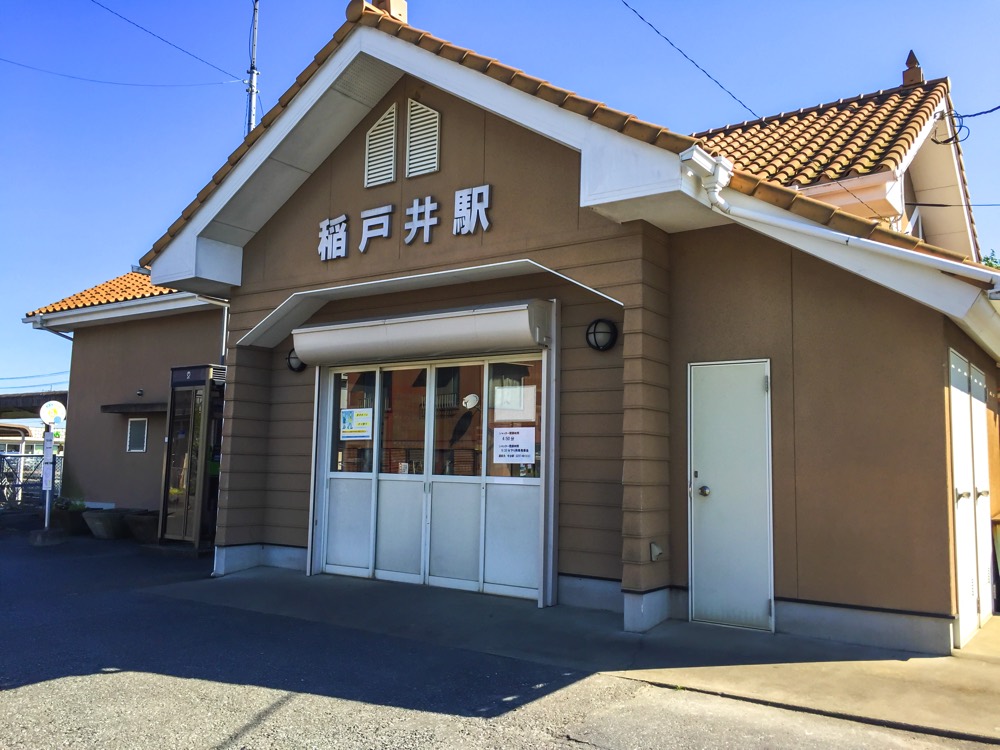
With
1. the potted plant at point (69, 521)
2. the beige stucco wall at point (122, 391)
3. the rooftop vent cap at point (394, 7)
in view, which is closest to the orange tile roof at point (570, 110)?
the rooftop vent cap at point (394, 7)

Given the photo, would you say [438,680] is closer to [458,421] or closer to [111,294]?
[458,421]

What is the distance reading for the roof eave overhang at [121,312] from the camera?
12.3 m

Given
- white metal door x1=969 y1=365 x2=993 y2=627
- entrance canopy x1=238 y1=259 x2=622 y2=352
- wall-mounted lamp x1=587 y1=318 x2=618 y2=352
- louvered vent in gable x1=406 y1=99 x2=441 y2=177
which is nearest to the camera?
white metal door x1=969 y1=365 x2=993 y2=627

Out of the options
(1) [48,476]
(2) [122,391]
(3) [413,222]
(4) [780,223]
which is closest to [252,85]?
(2) [122,391]

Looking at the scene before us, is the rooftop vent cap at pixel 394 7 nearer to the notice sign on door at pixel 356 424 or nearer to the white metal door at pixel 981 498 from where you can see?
the notice sign on door at pixel 356 424

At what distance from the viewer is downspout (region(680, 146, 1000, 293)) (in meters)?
5.16

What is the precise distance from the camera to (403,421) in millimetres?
8492

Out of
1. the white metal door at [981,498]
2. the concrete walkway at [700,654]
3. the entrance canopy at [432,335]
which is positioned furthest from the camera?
the entrance canopy at [432,335]

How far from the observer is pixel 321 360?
8.73 meters

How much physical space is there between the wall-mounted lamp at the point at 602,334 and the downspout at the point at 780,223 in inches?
55.0

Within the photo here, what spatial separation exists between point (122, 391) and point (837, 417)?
11.7 metres

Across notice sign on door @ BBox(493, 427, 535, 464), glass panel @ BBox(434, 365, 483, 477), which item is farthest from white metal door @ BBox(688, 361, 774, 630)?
glass panel @ BBox(434, 365, 483, 477)

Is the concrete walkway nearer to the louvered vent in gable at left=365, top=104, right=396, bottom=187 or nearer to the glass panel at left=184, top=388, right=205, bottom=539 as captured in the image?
the glass panel at left=184, top=388, right=205, bottom=539

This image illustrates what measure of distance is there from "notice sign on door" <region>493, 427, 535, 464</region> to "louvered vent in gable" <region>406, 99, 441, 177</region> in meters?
2.66
